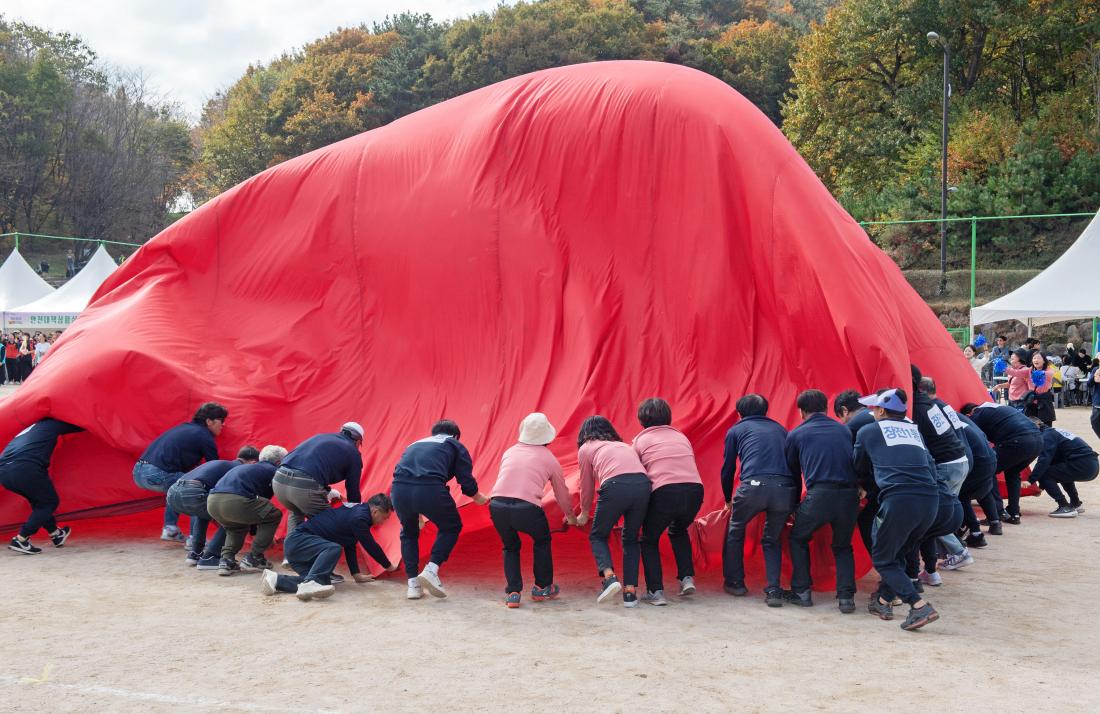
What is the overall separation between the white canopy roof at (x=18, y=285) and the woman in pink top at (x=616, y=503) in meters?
28.9

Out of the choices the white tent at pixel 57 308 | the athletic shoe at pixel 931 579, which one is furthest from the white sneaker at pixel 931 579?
the white tent at pixel 57 308

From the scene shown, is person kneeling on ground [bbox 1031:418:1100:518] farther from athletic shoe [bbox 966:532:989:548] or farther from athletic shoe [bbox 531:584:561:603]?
athletic shoe [bbox 531:584:561:603]

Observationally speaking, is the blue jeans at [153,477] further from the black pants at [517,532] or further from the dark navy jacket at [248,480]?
the black pants at [517,532]

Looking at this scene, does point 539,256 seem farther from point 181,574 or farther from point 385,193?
point 181,574

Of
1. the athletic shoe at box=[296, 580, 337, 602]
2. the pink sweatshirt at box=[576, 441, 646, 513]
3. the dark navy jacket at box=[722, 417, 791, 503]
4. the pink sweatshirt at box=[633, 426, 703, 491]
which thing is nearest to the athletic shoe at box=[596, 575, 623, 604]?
the pink sweatshirt at box=[576, 441, 646, 513]

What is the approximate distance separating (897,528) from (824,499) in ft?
1.74

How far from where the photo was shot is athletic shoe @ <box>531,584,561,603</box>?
6.79m

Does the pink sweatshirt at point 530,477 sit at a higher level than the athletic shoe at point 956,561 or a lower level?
higher

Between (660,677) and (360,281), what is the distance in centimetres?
538

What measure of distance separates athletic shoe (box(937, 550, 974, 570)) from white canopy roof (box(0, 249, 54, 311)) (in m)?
30.1

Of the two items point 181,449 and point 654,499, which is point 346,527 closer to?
point 181,449

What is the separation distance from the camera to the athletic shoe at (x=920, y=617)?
593 cm

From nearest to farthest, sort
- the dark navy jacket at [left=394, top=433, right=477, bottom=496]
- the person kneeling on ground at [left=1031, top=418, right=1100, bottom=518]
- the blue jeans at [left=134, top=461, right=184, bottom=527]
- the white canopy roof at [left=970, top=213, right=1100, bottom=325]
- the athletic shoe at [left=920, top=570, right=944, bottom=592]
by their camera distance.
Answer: the dark navy jacket at [left=394, top=433, right=477, bottom=496], the athletic shoe at [left=920, top=570, right=944, bottom=592], the blue jeans at [left=134, top=461, right=184, bottom=527], the person kneeling on ground at [left=1031, top=418, right=1100, bottom=518], the white canopy roof at [left=970, top=213, right=1100, bottom=325]

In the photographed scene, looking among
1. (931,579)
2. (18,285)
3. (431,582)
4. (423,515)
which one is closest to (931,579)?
(931,579)
